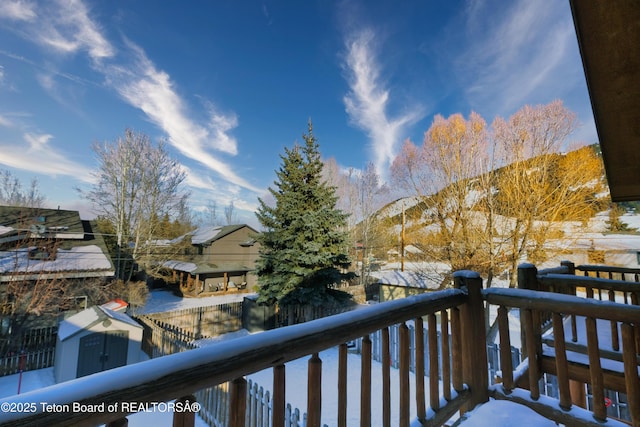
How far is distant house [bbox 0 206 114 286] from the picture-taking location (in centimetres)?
834

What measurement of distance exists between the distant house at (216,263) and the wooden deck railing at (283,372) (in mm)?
14676

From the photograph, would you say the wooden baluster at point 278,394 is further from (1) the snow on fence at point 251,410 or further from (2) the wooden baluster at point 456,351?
(1) the snow on fence at point 251,410

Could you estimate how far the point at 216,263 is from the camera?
17.1 meters

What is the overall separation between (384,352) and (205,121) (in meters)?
15.4

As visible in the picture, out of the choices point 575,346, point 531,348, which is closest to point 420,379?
point 531,348

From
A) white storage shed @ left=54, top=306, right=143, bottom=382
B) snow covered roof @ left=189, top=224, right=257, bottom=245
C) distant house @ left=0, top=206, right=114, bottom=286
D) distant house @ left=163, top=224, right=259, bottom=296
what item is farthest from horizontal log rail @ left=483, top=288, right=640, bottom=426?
snow covered roof @ left=189, top=224, right=257, bottom=245

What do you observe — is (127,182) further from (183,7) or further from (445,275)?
(445,275)

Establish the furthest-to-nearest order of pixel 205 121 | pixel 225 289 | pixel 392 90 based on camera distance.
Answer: pixel 225 289, pixel 205 121, pixel 392 90

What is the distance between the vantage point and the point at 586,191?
785 cm

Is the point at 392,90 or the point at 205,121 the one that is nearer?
the point at 392,90

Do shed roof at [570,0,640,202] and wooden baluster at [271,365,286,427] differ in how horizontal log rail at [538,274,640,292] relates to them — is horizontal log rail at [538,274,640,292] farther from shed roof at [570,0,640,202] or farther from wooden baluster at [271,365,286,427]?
wooden baluster at [271,365,286,427]

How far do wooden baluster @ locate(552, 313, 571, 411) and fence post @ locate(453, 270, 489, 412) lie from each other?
1.49 feet

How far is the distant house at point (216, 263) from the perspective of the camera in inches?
633

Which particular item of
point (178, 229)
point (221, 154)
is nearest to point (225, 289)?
point (178, 229)
